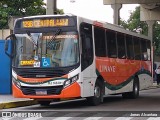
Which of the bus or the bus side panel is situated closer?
the bus

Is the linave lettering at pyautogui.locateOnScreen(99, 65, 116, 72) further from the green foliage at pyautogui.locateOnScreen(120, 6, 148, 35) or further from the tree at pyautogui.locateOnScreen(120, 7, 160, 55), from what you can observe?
the green foliage at pyautogui.locateOnScreen(120, 6, 148, 35)

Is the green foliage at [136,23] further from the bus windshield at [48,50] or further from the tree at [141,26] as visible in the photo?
the bus windshield at [48,50]

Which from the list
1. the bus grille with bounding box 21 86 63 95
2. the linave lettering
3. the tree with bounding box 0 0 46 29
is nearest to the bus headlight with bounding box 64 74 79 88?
the bus grille with bounding box 21 86 63 95

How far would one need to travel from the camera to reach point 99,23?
1859 centimetres

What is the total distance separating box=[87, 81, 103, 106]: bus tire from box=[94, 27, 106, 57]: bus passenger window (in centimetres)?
117

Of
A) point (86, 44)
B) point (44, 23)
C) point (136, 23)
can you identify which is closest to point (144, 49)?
point (86, 44)

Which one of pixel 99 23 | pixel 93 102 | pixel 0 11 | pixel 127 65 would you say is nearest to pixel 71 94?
pixel 93 102

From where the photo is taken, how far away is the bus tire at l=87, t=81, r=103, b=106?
58.9 ft

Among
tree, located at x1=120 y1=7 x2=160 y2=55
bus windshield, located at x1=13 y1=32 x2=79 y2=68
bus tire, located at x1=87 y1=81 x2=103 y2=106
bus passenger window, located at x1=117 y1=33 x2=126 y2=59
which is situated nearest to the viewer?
bus windshield, located at x1=13 y1=32 x2=79 y2=68

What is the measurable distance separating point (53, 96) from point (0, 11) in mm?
26279

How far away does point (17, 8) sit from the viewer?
Answer: 43.0 meters

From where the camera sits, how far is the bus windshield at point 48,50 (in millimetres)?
16453

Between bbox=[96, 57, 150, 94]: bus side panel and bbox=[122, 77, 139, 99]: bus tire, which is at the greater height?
bbox=[96, 57, 150, 94]: bus side panel

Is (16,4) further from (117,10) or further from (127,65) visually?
(127,65)
